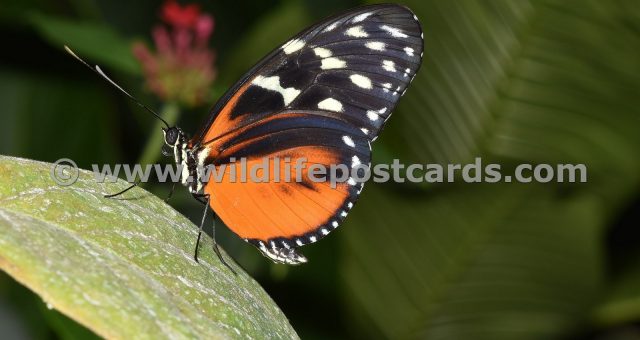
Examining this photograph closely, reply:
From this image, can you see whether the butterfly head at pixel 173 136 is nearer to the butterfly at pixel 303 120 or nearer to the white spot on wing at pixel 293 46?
the butterfly at pixel 303 120

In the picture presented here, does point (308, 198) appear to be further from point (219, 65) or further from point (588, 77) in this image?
point (219, 65)

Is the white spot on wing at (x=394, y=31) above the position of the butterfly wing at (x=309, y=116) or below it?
above

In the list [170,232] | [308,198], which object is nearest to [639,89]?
[308,198]

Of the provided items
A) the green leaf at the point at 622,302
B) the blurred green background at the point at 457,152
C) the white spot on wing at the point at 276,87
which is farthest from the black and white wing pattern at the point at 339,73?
the green leaf at the point at 622,302

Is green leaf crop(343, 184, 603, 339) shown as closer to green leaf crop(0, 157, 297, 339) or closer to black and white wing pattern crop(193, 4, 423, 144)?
black and white wing pattern crop(193, 4, 423, 144)

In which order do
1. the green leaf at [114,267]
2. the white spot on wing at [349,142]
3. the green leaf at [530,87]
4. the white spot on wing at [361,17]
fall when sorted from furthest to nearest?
1. the green leaf at [530,87]
2. the white spot on wing at [349,142]
3. the white spot on wing at [361,17]
4. the green leaf at [114,267]

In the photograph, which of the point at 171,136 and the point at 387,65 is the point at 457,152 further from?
the point at 171,136
